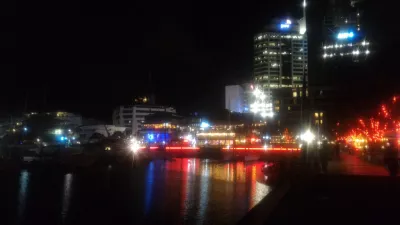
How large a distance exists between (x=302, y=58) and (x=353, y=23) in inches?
1670

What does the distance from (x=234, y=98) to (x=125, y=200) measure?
145068 millimetres

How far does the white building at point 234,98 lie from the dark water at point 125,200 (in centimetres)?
13537

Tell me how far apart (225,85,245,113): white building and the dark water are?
135371 millimetres

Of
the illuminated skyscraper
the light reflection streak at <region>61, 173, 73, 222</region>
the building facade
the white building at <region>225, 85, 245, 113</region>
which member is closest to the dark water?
the light reflection streak at <region>61, 173, 73, 222</region>

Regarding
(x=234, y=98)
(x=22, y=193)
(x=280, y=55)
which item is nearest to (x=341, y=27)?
(x=280, y=55)

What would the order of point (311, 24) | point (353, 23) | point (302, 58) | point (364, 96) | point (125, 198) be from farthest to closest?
point (302, 58) < point (311, 24) < point (353, 23) < point (364, 96) < point (125, 198)

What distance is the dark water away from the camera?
38.1 ft

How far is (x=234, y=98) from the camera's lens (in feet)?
522

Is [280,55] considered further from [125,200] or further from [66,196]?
[125,200]

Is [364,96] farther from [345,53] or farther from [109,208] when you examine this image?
[345,53]

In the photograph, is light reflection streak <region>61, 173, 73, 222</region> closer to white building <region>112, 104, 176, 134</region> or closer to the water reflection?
the water reflection

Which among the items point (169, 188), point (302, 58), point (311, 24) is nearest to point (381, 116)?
point (169, 188)

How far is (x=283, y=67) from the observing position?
153625mm

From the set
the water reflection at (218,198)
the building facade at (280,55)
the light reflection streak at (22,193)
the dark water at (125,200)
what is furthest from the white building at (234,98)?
the light reflection streak at (22,193)
